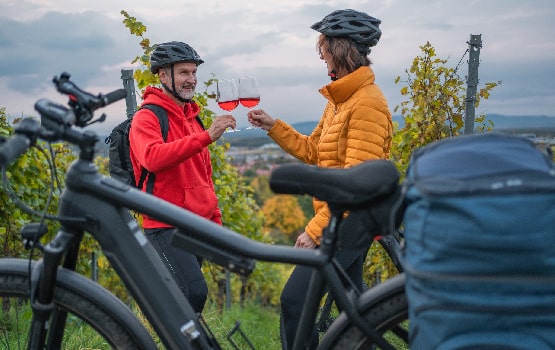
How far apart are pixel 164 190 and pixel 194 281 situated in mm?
484

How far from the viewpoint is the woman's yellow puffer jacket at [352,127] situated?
2662mm

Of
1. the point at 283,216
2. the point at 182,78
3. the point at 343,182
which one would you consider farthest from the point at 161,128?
the point at 283,216

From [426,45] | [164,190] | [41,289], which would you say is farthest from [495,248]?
[426,45]

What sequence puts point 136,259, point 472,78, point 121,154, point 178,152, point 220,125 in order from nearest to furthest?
1. point 136,259
2. point 178,152
3. point 220,125
4. point 121,154
5. point 472,78

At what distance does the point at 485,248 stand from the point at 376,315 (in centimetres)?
54

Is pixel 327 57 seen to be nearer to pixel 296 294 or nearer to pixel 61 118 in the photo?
pixel 296 294

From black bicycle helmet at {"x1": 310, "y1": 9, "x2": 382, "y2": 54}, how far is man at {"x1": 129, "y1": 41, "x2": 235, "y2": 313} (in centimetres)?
68

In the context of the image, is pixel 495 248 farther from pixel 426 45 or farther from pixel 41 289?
pixel 426 45

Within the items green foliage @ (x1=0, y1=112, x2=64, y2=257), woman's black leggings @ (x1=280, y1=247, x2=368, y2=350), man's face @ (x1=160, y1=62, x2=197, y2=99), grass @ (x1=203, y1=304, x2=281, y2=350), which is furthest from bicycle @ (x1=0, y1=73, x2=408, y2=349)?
green foliage @ (x1=0, y1=112, x2=64, y2=257)

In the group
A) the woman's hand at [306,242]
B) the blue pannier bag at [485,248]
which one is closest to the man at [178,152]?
the woman's hand at [306,242]

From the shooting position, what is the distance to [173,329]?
202 centimetres

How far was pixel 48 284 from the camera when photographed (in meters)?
2.02

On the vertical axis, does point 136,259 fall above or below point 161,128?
below

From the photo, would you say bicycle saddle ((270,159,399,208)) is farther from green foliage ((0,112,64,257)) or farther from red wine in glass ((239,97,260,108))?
green foliage ((0,112,64,257))
